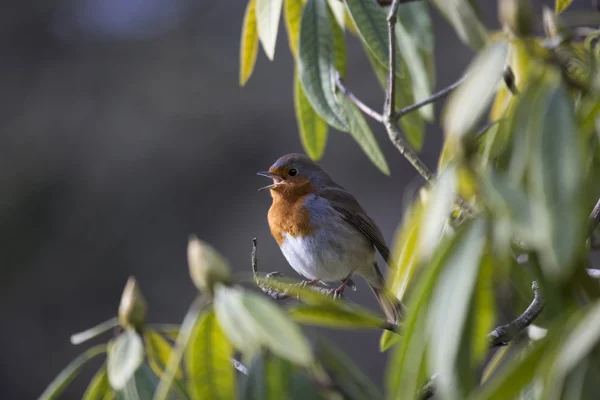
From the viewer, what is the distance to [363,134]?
68.6 inches

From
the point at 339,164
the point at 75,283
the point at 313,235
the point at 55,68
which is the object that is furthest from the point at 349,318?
the point at 55,68

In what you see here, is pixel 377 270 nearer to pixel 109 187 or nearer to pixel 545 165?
pixel 545 165

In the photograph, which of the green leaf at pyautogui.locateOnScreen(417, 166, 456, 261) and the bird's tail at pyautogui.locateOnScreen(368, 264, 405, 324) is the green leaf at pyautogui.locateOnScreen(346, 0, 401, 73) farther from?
the bird's tail at pyautogui.locateOnScreen(368, 264, 405, 324)

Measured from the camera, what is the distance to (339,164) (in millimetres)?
7191

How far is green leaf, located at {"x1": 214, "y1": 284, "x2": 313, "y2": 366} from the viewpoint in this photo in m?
0.84

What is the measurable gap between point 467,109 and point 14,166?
8.01 metres

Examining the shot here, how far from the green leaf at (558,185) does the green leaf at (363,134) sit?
848 millimetres

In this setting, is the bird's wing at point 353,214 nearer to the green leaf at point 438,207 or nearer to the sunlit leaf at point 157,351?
the sunlit leaf at point 157,351

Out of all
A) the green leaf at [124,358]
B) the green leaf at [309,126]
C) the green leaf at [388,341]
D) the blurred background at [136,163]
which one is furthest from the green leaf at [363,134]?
the blurred background at [136,163]

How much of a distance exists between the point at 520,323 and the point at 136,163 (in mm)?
7092

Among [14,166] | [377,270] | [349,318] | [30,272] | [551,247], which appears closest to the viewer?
[551,247]

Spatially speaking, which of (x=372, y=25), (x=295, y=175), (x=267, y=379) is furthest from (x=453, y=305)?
(x=295, y=175)

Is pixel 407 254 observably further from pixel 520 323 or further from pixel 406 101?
pixel 406 101

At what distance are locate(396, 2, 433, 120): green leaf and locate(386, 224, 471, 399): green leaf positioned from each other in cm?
108
